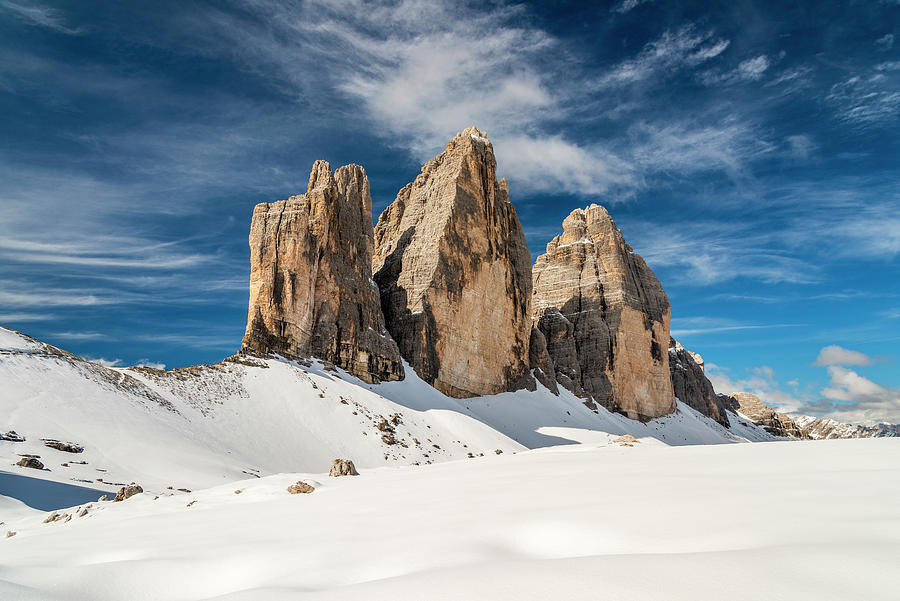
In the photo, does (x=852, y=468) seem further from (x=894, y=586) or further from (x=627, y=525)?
(x=894, y=586)

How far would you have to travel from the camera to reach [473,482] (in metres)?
5.99

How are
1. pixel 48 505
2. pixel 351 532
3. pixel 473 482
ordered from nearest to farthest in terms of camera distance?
pixel 351 532
pixel 473 482
pixel 48 505

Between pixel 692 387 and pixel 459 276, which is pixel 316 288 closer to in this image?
pixel 459 276

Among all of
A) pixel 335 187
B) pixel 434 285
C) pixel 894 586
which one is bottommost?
pixel 894 586

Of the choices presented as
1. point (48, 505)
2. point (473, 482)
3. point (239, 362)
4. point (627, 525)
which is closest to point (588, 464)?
point (473, 482)

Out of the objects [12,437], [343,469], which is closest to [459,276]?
[12,437]

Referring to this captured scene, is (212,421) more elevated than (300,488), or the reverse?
(212,421)

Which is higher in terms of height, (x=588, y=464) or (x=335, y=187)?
(x=335, y=187)

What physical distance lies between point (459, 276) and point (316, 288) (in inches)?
546

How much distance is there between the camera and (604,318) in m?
63.8

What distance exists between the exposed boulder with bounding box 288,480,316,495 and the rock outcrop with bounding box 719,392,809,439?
98052 millimetres

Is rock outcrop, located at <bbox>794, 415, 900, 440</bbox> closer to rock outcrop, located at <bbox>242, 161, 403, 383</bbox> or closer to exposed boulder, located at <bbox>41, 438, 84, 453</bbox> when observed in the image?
rock outcrop, located at <bbox>242, 161, 403, 383</bbox>

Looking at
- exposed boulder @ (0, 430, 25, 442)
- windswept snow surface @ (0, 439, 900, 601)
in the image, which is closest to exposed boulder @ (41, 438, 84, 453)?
exposed boulder @ (0, 430, 25, 442)

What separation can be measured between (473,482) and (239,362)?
23.7 meters
